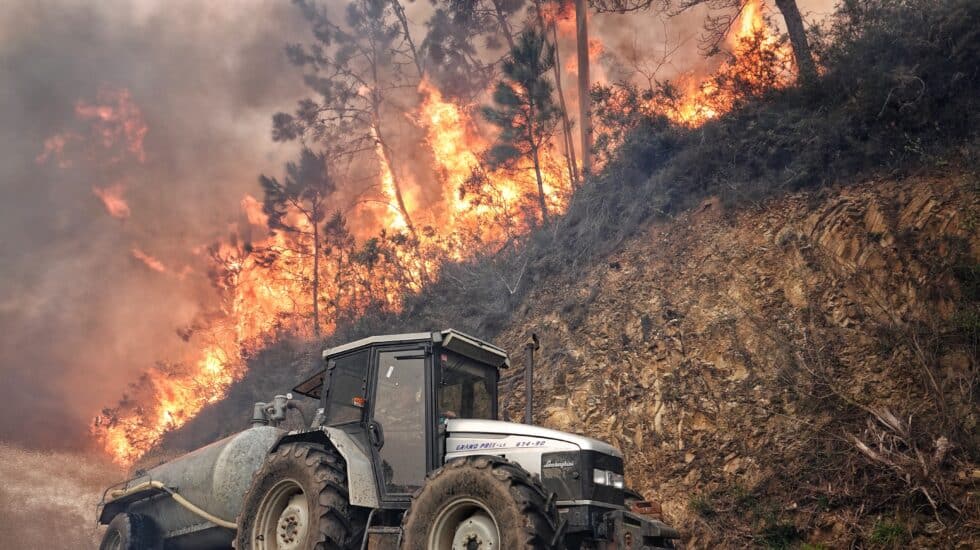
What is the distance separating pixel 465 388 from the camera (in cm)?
854

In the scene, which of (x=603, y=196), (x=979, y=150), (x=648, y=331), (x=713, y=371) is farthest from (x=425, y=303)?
(x=979, y=150)

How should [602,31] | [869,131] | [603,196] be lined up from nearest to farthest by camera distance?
[869,131]
[603,196]
[602,31]

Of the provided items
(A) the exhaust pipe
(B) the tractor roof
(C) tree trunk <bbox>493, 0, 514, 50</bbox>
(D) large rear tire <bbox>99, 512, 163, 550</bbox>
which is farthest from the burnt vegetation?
(C) tree trunk <bbox>493, 0, 514, 50</bbox>

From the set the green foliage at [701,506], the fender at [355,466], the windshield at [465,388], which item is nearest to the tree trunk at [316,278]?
the green foliage at [701,506]

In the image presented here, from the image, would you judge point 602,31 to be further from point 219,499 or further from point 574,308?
point 219,499

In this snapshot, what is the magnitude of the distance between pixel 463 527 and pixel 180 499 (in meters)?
5.29

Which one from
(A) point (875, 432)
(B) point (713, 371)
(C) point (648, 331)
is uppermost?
(C) point (648, 331)

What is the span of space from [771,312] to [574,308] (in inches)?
178

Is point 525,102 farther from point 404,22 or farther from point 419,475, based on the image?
point 419,475

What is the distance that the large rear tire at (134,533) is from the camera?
35.3 feet

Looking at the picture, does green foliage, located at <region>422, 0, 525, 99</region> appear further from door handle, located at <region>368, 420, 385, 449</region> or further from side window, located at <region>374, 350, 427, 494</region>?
→ door handle, located at <region>368, 420, 385, 449</region>

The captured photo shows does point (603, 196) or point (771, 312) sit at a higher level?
point (603, 196)

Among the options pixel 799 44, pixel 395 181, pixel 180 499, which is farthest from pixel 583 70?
pixel 180 499

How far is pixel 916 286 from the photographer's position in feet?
37.4
